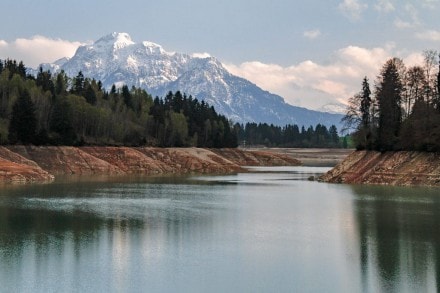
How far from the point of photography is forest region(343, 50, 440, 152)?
106m

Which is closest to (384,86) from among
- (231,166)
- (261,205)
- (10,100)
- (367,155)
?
(367,155)

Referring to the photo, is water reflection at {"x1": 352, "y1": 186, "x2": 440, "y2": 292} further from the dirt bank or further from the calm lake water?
the dirt bank

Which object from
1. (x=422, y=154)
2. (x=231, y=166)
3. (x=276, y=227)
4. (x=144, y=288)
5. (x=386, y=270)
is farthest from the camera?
(x=231, y=166)

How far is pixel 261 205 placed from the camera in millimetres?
73688

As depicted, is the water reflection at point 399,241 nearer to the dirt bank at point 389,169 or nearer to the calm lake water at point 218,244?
the calm lake water at point 218,244

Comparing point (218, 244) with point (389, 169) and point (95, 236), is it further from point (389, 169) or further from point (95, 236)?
point (389, 169)

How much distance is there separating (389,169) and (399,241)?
60962mm

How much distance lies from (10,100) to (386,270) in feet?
443

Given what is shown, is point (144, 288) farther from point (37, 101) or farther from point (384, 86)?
point (37, 101)

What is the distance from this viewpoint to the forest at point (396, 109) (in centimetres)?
10581

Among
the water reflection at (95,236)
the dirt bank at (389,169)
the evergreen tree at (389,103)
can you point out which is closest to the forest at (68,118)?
the water reflection at (95,236)

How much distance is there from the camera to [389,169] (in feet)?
343

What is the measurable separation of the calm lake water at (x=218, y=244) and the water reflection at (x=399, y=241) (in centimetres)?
10

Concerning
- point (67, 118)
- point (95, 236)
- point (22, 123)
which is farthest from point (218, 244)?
point (67, 118)
